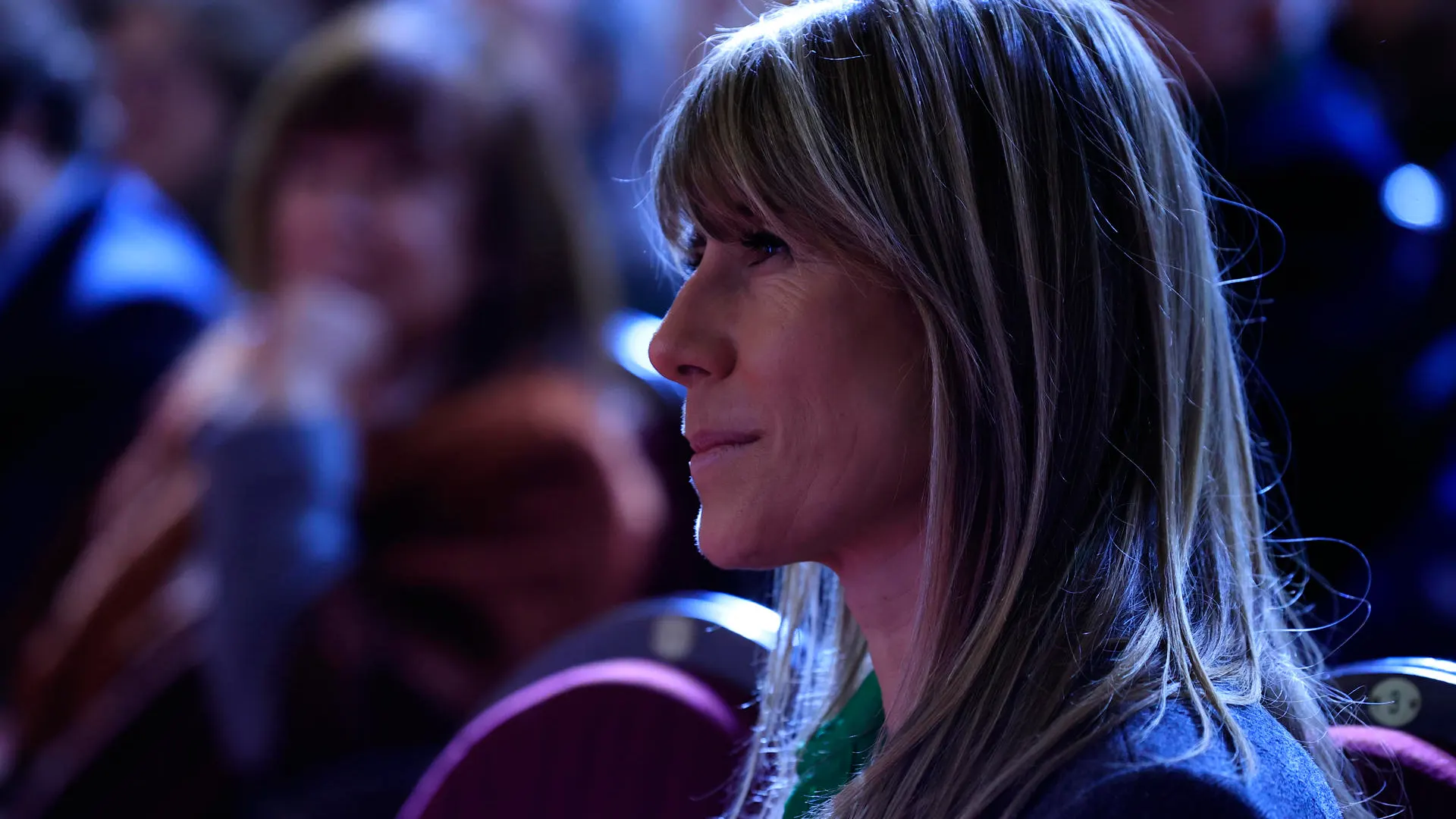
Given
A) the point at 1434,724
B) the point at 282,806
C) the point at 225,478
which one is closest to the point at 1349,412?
the point at 1434,724

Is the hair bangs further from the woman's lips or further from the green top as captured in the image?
the green top

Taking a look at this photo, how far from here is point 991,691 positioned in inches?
→ 21.5

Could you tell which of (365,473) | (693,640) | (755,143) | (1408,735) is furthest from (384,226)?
(1408,735)

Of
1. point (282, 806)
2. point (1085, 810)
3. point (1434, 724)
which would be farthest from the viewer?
point (282, 806)

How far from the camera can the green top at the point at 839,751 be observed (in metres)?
0.67

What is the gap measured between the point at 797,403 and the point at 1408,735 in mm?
310

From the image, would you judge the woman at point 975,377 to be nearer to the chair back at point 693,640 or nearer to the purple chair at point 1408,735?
the purple chair at point 1408,735

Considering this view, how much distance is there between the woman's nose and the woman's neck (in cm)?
11

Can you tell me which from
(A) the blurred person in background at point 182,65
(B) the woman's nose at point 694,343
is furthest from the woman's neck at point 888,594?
(A) the blurred person in background at point 182,65

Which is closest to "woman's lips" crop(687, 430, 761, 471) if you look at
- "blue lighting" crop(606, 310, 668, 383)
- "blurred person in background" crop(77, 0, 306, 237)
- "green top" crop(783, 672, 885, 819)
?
"green top" crop(783, 672, 885, 819)

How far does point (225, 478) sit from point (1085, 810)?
1181 mm

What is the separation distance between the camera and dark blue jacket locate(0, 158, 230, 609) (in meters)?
1.72

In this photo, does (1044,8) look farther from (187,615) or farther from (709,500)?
(187,615)

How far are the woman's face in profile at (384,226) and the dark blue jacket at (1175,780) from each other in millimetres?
1145
